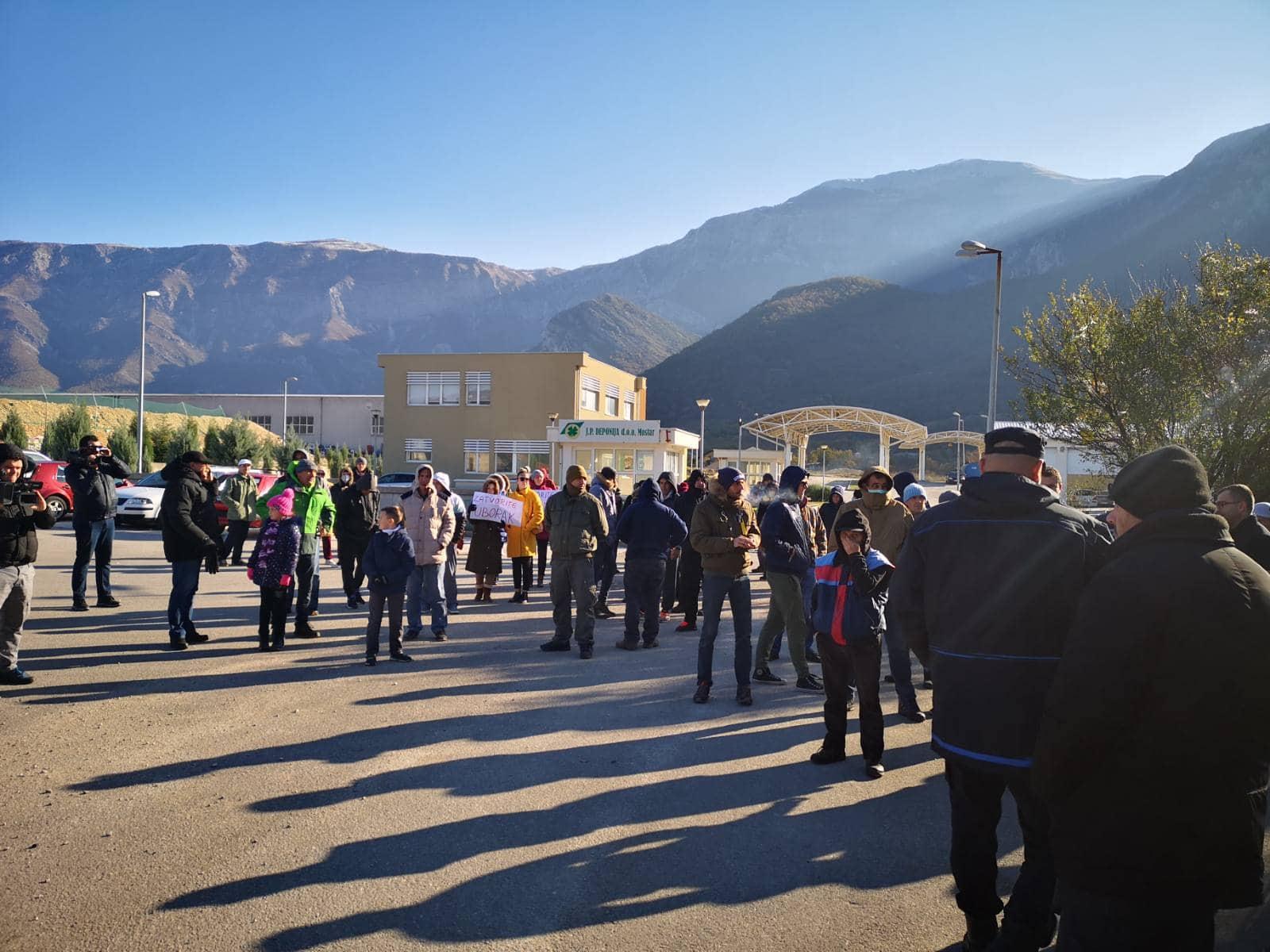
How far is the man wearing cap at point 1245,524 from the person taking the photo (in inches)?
237

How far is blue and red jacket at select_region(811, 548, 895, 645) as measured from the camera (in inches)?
232

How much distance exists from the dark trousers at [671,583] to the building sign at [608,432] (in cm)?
3038

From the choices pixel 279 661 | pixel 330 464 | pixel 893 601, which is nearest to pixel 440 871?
Answer: pixel 893 601

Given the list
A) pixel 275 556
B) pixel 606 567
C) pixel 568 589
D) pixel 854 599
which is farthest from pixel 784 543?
pixel 275 556

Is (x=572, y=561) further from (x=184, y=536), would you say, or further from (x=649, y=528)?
(x=184, y=536)

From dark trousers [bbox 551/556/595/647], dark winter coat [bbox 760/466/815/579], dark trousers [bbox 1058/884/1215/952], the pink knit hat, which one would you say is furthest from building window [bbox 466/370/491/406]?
dark trousers [bbox 1058/884/1215/952]

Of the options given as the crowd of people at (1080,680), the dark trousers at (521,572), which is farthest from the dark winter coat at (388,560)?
the dark trousers at (521,572)

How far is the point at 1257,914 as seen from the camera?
3.86 m

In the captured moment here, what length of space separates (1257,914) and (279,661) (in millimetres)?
8003

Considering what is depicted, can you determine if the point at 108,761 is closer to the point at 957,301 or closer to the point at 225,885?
the point at 225,885

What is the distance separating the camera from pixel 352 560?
12.4 metres

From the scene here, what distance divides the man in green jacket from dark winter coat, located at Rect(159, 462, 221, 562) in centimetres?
75

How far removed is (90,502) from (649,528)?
7.15m

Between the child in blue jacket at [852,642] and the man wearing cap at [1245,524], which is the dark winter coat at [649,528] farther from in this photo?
the man wearing cap at [1245,524]
